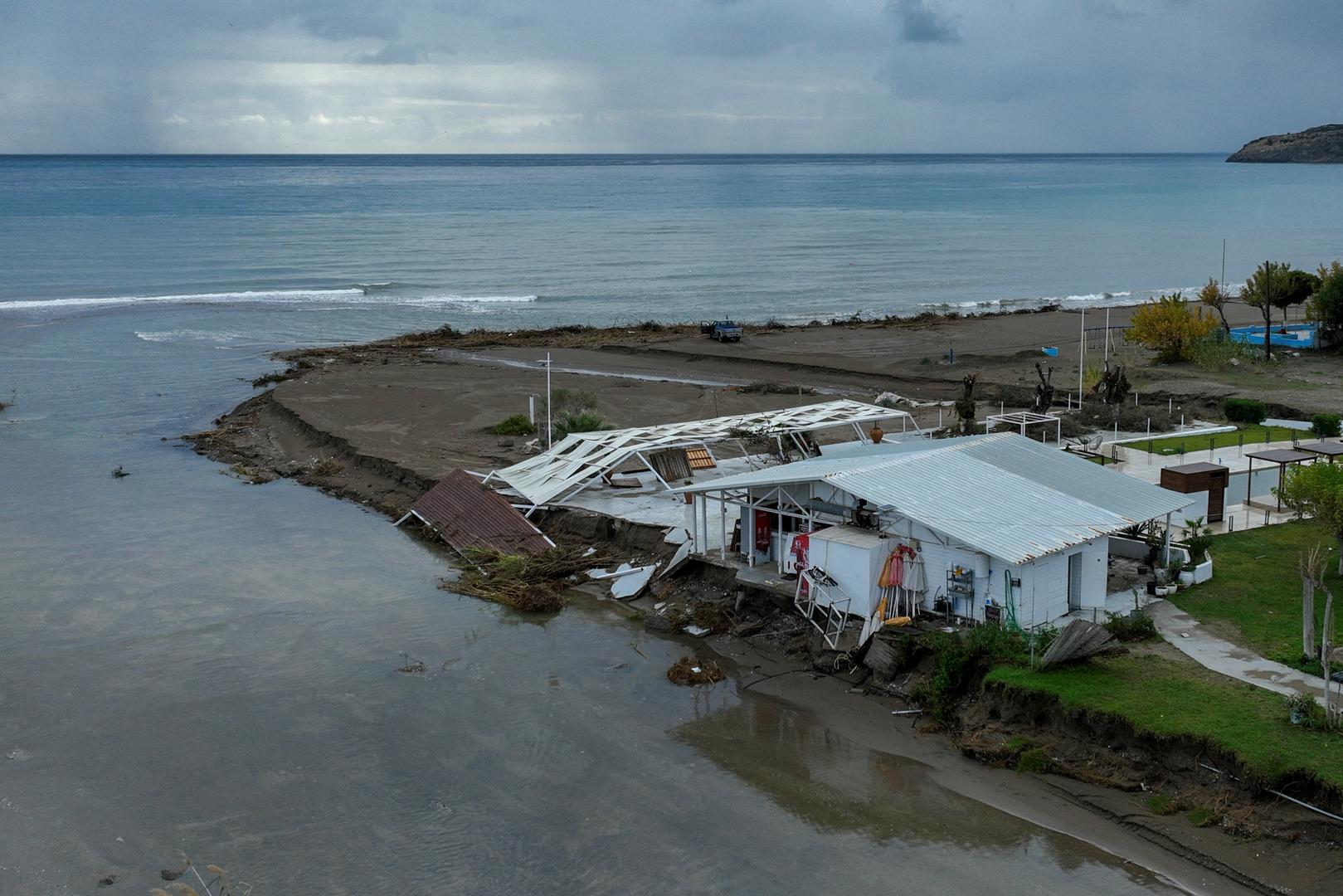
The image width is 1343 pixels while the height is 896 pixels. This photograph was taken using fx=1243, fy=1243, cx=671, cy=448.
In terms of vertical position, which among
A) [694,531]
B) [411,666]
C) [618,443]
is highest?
[618,443]

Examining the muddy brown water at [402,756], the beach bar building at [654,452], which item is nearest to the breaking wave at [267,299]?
the beach bar building at [654,452]

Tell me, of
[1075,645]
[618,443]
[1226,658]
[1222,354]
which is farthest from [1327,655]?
[1222,354]

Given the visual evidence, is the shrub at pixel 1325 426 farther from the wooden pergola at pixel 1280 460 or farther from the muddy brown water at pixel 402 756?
the muddy brown water at pixel 402 756

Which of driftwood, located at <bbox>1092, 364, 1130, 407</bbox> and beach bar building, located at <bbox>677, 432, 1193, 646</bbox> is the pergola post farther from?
driftwood, located at <bbox>1092, 364, 1130, 407</bbox>

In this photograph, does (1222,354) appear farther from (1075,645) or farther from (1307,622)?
(1075,645)

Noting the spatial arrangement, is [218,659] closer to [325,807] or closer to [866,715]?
[325,807]

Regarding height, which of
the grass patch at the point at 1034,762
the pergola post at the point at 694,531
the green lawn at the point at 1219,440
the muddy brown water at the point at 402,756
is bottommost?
the muddy brown water at the point at 402,756
